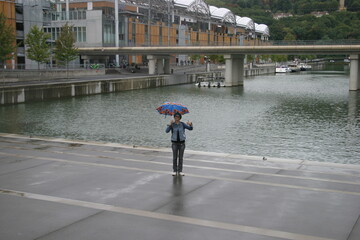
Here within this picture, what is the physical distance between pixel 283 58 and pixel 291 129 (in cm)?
14961

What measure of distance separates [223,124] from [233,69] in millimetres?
47503

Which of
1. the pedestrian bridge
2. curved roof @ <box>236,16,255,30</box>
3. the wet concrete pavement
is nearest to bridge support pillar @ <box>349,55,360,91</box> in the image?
the pedestrian bridge

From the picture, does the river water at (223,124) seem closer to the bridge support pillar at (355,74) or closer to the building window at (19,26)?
the bridge support pillar at (355,74)

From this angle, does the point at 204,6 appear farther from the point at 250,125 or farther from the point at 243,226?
the point at 243,226

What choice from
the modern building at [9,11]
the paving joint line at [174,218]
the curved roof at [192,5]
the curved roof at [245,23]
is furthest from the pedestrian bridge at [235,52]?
the curved roof at [245,23]

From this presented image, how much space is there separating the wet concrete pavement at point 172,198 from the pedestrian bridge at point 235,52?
58.1 meters

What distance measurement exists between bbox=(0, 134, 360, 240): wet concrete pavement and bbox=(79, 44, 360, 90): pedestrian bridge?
5806 cm

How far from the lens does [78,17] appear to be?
10125cm

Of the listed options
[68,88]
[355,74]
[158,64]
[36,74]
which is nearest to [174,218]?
[68,88]

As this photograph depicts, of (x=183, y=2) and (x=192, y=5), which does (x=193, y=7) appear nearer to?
(x=192, y=5)

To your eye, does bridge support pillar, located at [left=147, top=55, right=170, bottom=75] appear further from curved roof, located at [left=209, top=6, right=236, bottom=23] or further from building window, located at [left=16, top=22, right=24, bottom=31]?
curved roof, located at [left=209, top=6, right=236, bottom=23]

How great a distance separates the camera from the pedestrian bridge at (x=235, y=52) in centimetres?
6869

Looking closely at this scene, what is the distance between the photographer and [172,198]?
10.8 metres

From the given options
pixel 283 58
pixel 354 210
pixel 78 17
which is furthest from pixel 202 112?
pixel 283 58
